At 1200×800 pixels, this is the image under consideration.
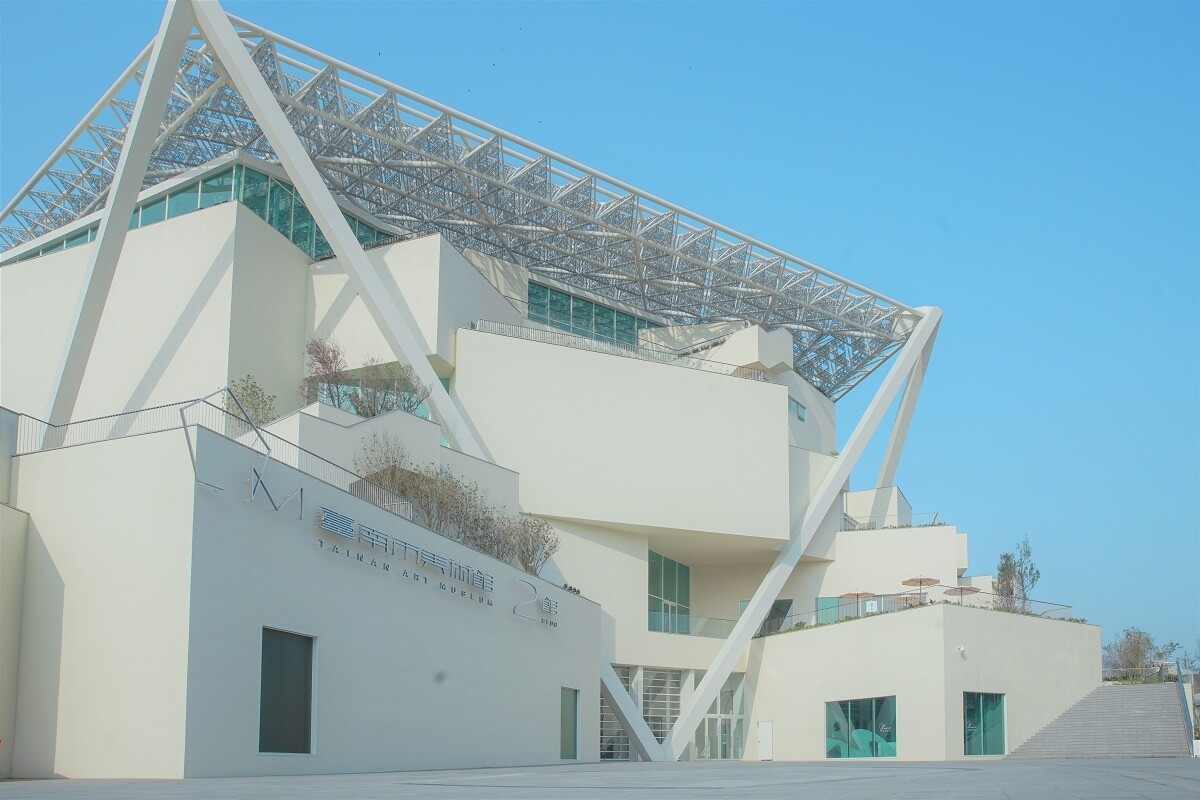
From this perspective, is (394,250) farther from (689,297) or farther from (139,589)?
(139,589)

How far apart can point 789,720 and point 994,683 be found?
7.94m

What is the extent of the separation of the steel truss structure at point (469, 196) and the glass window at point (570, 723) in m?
17.1

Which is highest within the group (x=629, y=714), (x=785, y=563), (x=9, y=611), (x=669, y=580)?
(x=785, y=563)

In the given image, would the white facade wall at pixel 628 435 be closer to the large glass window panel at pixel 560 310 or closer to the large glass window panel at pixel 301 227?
the large glass window panel at pixel 301 227

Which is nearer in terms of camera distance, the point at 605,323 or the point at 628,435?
the point at 628,435

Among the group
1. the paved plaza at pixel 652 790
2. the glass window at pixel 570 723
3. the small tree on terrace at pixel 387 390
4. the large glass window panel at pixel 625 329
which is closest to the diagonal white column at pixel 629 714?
the glass window at pixel 570 723

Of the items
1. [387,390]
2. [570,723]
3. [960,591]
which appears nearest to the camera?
[570,723]

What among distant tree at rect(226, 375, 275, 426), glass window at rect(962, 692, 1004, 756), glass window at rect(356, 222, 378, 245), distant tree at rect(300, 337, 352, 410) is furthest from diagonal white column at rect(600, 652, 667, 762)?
glass window at rect(356, 222, 378, 245)

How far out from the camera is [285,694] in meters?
20.5

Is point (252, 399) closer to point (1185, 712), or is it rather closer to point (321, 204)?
point (321, 204)

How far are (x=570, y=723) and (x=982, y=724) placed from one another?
12439mm

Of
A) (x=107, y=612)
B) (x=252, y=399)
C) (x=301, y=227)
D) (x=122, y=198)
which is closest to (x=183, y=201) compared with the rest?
(x=301, y=227)

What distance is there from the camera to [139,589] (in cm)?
1852

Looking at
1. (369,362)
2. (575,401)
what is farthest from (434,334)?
(575,401)
